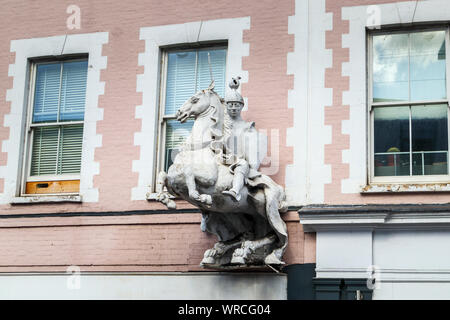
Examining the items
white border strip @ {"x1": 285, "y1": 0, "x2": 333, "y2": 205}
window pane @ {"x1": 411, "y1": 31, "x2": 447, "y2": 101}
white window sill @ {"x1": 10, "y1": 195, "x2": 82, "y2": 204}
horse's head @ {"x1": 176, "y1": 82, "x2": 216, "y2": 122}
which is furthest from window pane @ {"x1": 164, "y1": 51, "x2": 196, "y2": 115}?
window pane @ {"x1": 411, "y1": 31, "x2": 447, "y2": 101}

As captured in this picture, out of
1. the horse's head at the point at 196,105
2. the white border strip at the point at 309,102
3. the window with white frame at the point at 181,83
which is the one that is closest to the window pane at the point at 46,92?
the window with white frame at the point at 181,83

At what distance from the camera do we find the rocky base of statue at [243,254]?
31.6 ft

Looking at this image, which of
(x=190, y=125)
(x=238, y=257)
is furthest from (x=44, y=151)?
(x=238, y=257)

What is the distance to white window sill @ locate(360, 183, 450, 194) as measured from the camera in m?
9.56

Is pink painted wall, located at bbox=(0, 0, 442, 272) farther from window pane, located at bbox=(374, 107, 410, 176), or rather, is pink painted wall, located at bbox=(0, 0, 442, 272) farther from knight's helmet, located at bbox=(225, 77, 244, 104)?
knight's helmet, located at bbox=(225, 77, 244, 104)

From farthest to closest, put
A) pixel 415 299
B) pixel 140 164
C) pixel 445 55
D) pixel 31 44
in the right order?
pixel 31 44 → pixel 140 164 → pixel 445 55 → pixel 415 299

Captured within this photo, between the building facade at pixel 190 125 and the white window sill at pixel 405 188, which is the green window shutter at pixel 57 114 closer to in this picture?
the building facade at pixel 190 125

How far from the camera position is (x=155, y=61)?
1109 cm

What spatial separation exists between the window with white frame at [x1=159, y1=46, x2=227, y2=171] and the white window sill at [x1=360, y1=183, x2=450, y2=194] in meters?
2.35

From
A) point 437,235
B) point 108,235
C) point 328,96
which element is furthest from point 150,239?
point 437,235

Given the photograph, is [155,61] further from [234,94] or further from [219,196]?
[219,196]

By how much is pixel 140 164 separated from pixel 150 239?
0.99m
